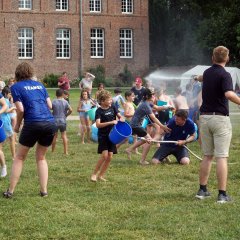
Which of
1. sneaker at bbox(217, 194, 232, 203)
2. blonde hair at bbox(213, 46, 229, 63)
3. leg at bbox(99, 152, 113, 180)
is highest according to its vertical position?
blonde hair at bbox(213, 46, 229, 63)

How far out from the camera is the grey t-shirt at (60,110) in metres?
14.6

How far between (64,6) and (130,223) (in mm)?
44096

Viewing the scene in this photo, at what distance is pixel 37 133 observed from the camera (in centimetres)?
887

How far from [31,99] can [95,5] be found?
43.1 meters

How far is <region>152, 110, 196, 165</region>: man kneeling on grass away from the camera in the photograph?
1233 centimetres

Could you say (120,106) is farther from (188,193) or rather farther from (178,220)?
(178,220)

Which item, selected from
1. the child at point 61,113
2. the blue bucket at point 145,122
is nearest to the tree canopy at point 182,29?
the blue bucket at point 145,122

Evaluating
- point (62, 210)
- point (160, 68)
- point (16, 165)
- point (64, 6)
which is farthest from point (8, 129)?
point (160, 68)

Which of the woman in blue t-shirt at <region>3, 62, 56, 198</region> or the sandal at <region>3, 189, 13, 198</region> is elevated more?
the woman in blue t-shirt at <region>3, 62, 56, 198</region>

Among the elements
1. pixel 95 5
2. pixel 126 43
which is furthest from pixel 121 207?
pixel 126 43

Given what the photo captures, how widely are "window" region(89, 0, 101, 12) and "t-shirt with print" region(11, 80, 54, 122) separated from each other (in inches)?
1682

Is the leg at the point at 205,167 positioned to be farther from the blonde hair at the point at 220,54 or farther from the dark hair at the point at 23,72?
the dark hair at the point at 23,72

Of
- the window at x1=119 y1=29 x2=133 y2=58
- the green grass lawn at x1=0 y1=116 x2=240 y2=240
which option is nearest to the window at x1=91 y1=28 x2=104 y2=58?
the window at x1=119 y1=29 x2=133 y2=58

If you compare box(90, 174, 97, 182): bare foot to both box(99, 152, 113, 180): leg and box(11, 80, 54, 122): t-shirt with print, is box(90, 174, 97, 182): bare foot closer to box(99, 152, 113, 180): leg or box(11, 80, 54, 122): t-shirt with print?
box(99, 152, 113, 180): leg
